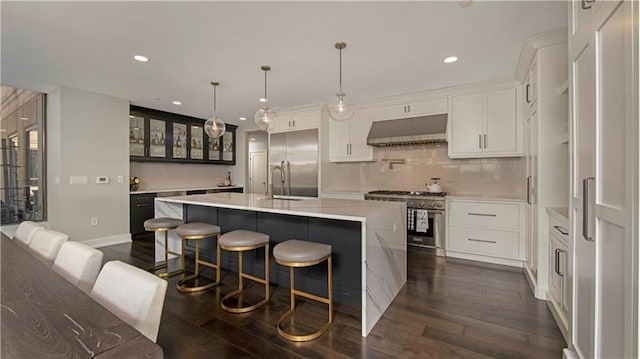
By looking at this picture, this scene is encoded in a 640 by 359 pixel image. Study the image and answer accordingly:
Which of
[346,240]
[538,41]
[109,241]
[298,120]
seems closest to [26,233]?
[346,240]

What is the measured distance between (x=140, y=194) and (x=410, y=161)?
4.94 m

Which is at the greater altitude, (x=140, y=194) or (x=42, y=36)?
(x=42, y=36)

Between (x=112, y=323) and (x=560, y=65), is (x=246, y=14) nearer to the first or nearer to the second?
(x=112, y=323)

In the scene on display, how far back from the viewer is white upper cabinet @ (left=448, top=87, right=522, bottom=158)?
3.69 meters

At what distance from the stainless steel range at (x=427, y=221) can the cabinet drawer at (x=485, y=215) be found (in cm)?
17

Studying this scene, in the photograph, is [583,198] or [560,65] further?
Answer: [560,65]

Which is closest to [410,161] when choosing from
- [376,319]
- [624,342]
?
Answer: [376,319]

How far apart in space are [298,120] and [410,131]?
2.14 meters

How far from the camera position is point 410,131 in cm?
426

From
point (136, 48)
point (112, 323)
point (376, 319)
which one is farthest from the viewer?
point (136, 48)

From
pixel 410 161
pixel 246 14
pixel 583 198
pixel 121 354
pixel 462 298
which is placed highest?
pixel 246 14

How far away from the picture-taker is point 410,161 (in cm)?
474

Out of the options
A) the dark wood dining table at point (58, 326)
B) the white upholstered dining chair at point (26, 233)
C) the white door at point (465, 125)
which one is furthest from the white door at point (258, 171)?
the dark wood dining table at point (58, 326)

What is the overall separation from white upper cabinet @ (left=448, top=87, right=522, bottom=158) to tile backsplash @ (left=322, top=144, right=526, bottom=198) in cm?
33
